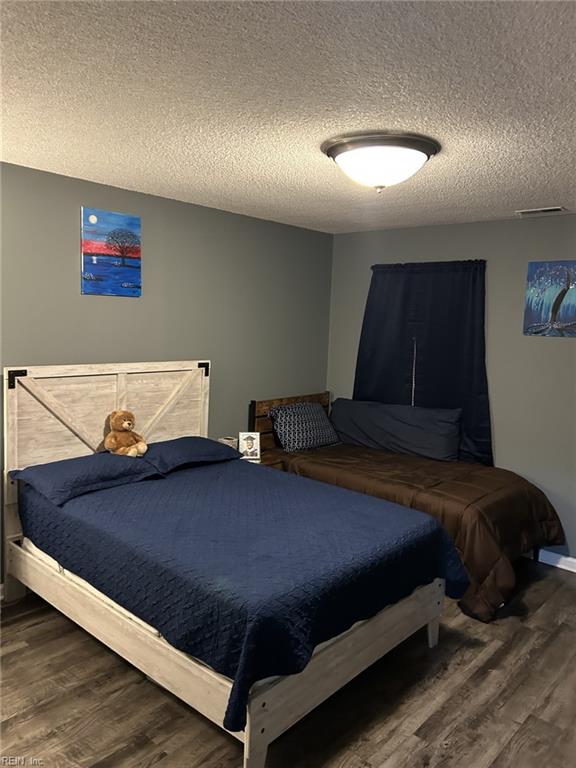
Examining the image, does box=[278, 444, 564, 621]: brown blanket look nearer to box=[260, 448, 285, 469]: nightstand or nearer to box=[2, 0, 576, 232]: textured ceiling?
box=[260, 448, 285, 469]: nightstand

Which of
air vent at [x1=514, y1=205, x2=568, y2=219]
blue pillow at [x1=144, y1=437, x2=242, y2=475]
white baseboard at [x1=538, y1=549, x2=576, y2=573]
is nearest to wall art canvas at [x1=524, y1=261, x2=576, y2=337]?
air vent at [x1=514, y1=205, x2=568, y2=219]

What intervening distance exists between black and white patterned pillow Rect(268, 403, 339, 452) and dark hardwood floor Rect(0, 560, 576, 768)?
1797 millimetres

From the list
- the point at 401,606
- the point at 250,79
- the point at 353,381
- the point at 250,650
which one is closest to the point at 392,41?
the point at 250,79

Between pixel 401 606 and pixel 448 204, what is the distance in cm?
235

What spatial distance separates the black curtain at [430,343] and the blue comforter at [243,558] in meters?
1.55

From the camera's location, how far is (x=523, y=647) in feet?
9.50

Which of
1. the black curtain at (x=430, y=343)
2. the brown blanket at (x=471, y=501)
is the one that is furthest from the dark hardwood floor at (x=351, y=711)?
the black curtain at (x=430, y=343)

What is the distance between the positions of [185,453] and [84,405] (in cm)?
64

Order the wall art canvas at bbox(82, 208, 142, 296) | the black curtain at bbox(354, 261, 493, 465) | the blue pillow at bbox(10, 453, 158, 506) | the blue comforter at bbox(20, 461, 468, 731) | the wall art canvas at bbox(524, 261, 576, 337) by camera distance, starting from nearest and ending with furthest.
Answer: the blue comforter at bbox(20, 461, 468, 731) < the blue pillow at bbox(10, 453, 158, 506) < the wall art canvas at bbox(82, 208, 142, 296) < the wall art canvas at bbox(524, 261, 576, 337) < the black curtain at bbox(354, 261, 493, 465)

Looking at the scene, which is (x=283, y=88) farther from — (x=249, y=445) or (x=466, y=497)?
(x=249, y=445)

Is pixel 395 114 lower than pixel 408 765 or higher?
higher

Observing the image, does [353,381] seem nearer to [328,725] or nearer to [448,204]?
[448,204]

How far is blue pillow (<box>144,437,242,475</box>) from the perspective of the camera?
3348 mm

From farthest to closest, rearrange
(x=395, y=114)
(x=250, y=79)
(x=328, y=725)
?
(x=328, y=725) < (x=395, y=114) < (x=250, y=79)
